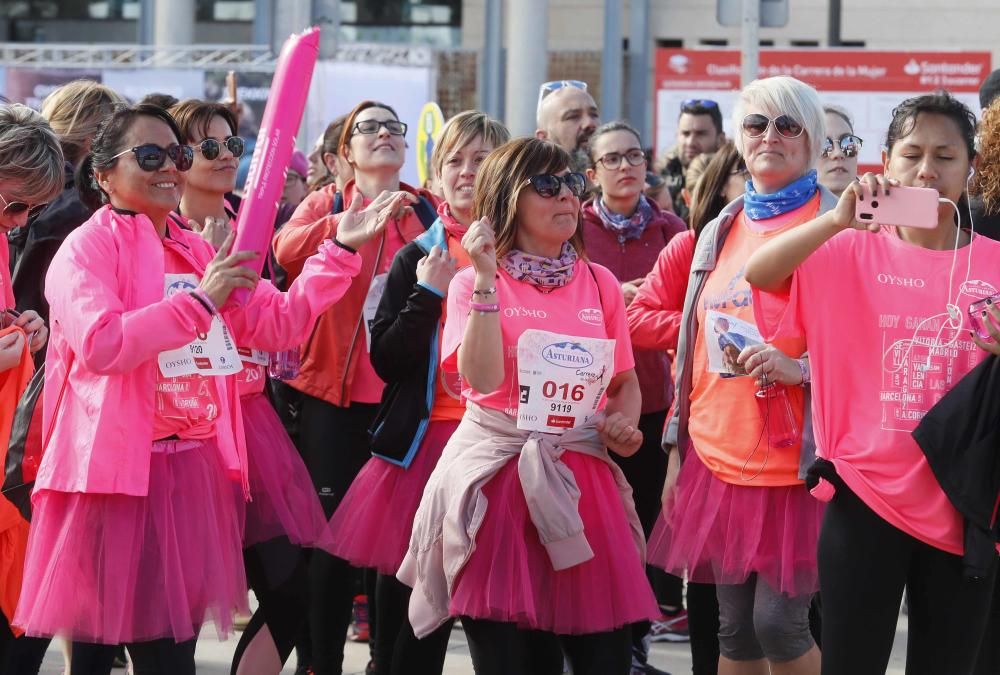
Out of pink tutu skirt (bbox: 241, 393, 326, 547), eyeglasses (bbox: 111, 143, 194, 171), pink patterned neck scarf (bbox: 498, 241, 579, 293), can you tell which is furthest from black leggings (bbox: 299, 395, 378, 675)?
eyeglasses (bbox: 111, 143, 194, 171)

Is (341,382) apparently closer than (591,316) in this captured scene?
No

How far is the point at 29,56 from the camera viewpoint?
16.9 m

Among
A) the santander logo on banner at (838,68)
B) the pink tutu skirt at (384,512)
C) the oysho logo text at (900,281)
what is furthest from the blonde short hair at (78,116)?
the santander logo on banner at (838,68)

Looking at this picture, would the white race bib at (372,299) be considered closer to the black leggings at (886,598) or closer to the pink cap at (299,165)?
the black leggings at (886,598)

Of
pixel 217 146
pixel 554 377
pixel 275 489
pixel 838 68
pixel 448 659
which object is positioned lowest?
pixel 448 659

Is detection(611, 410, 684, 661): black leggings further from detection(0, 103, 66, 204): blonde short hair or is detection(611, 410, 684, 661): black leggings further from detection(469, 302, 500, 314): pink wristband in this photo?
detection(0, 103, 66, 204): blonde short hair

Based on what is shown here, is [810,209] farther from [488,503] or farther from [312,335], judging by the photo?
[312,335]

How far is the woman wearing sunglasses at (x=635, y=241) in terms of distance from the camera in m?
5.93

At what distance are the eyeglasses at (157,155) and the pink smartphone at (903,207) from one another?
180 centimetres

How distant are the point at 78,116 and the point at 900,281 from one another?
304cm

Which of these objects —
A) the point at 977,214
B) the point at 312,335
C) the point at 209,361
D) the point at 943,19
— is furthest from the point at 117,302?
the point at 943,19

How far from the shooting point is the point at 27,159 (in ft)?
13.8

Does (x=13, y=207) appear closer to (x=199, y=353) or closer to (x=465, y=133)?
(x=199, y=353)

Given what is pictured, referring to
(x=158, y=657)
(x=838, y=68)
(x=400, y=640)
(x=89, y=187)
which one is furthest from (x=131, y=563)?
(x=838, y=68)
